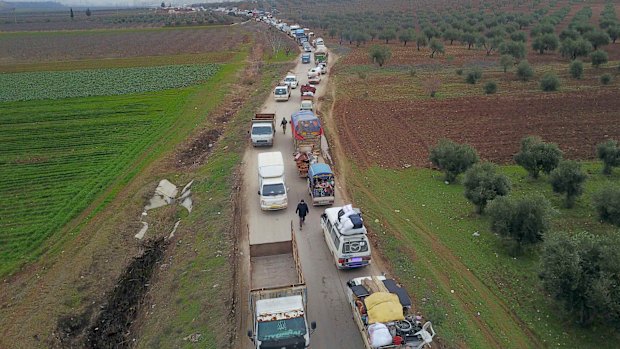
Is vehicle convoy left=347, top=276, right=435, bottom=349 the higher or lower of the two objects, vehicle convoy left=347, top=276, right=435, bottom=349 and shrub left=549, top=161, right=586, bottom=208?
the lower

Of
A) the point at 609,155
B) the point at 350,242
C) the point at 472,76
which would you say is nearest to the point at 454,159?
the point at 609,155

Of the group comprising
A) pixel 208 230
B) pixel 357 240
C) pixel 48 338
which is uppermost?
pixel 357 240

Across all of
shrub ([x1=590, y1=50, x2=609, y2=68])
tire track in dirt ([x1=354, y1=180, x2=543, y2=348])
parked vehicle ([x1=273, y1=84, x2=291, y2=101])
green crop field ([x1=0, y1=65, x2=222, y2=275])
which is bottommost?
green crop field ([x1=0, y1=65, x2=222, y2=275])

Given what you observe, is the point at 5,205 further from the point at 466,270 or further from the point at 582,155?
the point at 582,155

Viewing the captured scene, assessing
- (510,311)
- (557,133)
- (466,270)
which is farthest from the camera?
(557,133)

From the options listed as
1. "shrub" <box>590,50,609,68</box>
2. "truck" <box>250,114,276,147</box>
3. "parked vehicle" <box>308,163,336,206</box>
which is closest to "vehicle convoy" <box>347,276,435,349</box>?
"parked vehicle" <box>308,163,336,206</box>

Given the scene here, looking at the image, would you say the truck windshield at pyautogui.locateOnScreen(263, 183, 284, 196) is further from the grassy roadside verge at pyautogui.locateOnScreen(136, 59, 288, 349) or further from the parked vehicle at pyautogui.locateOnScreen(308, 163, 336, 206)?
the grassy roadside verge at pyautogui.locateOnScreen(136, 59, 288, 349)

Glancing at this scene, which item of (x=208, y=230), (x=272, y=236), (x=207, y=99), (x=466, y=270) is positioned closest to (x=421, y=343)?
(x=466, y=270)
